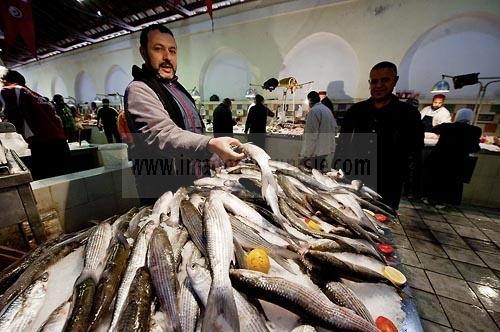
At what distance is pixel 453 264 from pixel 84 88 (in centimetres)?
2287

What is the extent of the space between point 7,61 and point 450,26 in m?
32.1

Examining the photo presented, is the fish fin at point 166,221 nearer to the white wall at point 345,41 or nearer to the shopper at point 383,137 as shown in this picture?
the shopper at point 383,137

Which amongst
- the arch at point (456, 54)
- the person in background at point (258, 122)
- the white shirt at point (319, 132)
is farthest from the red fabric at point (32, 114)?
the arch at point (456, 54)

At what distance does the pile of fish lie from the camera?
83 cm

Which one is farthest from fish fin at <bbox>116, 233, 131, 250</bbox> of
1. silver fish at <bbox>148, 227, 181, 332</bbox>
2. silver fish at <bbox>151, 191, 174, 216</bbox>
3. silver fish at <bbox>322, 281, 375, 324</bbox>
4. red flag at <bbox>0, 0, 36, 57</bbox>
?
red flag at <bbox>0, 0, 36, 57</bbox>

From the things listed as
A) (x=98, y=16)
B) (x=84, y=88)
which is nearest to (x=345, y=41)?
(x=98, y=16)

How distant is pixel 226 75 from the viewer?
10703mm

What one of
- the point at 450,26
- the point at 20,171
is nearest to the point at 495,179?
the point at 450,26

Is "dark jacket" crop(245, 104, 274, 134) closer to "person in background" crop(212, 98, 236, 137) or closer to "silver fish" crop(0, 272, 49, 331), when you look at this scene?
"person in background" crop(212, 98, 236, 137)

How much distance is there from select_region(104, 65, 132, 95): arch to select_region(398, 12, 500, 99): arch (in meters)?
15.0

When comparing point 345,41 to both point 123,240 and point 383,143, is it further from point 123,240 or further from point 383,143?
point 123,240

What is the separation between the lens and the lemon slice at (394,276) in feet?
3.62

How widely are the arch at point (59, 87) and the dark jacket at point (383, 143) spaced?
932 inches

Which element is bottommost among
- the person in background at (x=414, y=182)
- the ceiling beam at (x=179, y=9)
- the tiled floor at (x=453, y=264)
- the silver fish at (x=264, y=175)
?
the tiled floor at (x=453, y=264)
